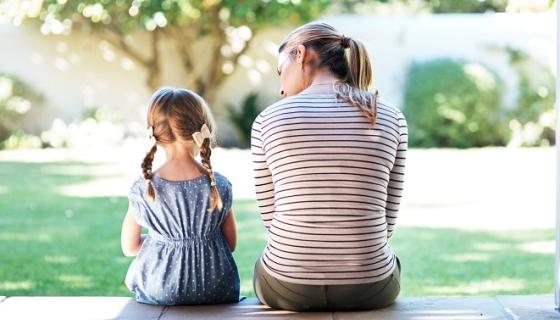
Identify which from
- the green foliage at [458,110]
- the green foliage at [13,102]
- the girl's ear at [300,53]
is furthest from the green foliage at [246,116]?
the girl's ear at [300,53]

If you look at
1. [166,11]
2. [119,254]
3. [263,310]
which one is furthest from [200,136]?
[166,11]

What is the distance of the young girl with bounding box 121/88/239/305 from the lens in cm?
350

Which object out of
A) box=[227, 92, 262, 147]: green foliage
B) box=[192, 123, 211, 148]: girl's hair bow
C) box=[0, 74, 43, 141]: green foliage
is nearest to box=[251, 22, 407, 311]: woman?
box=[192, 123, 211, 148]: girl's hair bow

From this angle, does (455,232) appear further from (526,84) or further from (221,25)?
(221,25)

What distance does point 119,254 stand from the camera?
6227 mm

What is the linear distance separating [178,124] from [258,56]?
11.4 m

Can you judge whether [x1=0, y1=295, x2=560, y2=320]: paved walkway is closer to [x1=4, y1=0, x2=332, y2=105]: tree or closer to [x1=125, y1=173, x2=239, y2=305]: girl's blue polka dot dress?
[x1=125, y1=173, x2=239, y2=305]: girl's blue polka dot dress

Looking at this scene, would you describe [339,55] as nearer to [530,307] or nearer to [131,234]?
[131,234]

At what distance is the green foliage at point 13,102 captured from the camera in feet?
45.4

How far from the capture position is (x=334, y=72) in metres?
3.47

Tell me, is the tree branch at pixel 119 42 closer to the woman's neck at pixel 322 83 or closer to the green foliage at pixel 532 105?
the green foliage at pixel 532 105

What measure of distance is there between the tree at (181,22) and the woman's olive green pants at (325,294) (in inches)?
420

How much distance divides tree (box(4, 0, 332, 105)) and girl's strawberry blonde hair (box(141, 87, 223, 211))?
10485 mm

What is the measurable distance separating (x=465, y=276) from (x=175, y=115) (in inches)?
107
